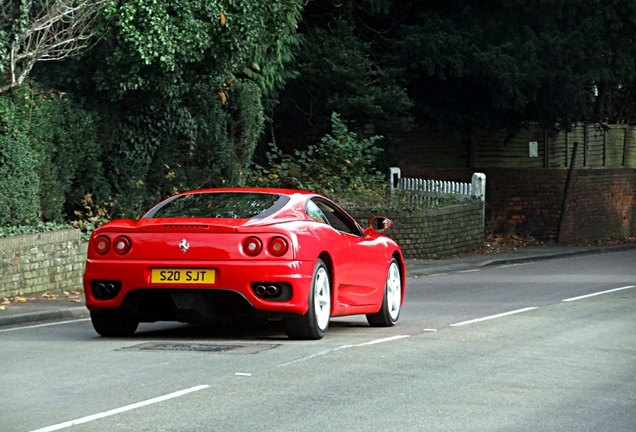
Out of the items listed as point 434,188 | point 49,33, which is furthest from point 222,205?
point 434,188

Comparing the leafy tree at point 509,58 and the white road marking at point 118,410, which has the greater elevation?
the leafy tree at point 509,58

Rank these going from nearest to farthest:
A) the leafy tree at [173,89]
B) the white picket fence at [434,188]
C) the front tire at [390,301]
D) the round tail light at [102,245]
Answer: the round tail light at [102,245] → the front tire at [390,301] → the leafy tree at [173,89] → the white picket fence at [434,188]

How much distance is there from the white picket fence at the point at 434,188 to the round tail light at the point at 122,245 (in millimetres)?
19770

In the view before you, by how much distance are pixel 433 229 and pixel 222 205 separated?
1689 cm

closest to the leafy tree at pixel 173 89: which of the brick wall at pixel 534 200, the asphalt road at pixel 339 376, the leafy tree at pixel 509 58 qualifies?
the asphalt road at pixel 339 376

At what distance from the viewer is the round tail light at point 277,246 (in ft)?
40.0

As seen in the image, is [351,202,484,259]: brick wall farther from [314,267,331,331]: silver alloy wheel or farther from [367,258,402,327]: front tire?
[314,267,331,331]: silver alloy wheel

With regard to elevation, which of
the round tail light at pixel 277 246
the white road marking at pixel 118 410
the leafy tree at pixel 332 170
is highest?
the leafy tree at pixel 332 170

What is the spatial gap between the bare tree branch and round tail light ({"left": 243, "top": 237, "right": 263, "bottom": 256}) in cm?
809

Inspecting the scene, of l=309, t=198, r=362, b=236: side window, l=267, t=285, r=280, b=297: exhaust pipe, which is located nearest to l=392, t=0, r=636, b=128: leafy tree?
l=309, t=198, r=362, b=236: side window

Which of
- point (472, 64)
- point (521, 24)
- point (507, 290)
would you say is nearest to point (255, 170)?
point (472, 64)

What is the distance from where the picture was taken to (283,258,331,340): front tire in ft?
40.7

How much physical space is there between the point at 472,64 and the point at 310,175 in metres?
5.06

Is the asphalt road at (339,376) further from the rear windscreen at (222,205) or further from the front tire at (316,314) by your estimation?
the rear windscreen at (222,205)
